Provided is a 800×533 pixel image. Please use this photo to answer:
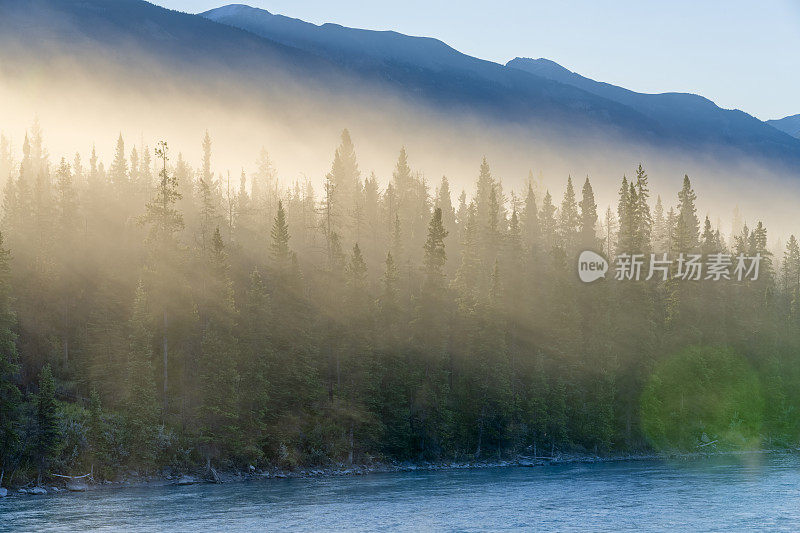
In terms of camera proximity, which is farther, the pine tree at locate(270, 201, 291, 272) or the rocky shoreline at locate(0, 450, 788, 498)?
the pine tree at locate(270, 201, 291, 272)

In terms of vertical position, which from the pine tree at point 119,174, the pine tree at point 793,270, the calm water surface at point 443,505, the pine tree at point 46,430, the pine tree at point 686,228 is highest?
the pine tree at point 119,174

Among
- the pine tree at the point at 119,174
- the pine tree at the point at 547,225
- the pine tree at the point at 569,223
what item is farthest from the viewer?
the pine tree at the point at 547,225

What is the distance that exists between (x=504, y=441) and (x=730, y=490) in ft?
115

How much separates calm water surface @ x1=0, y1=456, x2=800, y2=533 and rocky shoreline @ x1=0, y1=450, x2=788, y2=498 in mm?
2472

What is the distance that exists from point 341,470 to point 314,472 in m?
3.25

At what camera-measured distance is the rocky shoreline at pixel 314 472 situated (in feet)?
205

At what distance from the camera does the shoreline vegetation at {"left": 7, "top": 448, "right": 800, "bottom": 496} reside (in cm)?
6369

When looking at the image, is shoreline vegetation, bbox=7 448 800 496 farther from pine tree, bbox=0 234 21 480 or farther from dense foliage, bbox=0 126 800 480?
pine tree, bbox=0 234 21 480

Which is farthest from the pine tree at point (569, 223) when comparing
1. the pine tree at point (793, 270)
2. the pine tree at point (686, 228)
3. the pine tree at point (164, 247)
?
the pine tree at point (164, 247)

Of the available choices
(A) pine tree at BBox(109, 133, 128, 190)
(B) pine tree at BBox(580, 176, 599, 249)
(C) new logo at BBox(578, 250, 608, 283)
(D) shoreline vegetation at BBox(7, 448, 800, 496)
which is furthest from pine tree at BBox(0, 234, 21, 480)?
(B) pine tree at BBox(580, 176, 599, 249)

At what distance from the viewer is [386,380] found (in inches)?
3428

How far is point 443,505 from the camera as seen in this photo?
Result: 5519 centimetres

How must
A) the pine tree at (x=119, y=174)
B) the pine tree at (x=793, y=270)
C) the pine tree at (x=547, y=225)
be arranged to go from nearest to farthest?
the pine tree at (x=793, y=270) → the pine tree at (x=119, y=174) → the pine tree at (x=547, y=225)

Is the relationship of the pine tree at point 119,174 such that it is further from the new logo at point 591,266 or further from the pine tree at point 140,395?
the new logo at point 591,266
